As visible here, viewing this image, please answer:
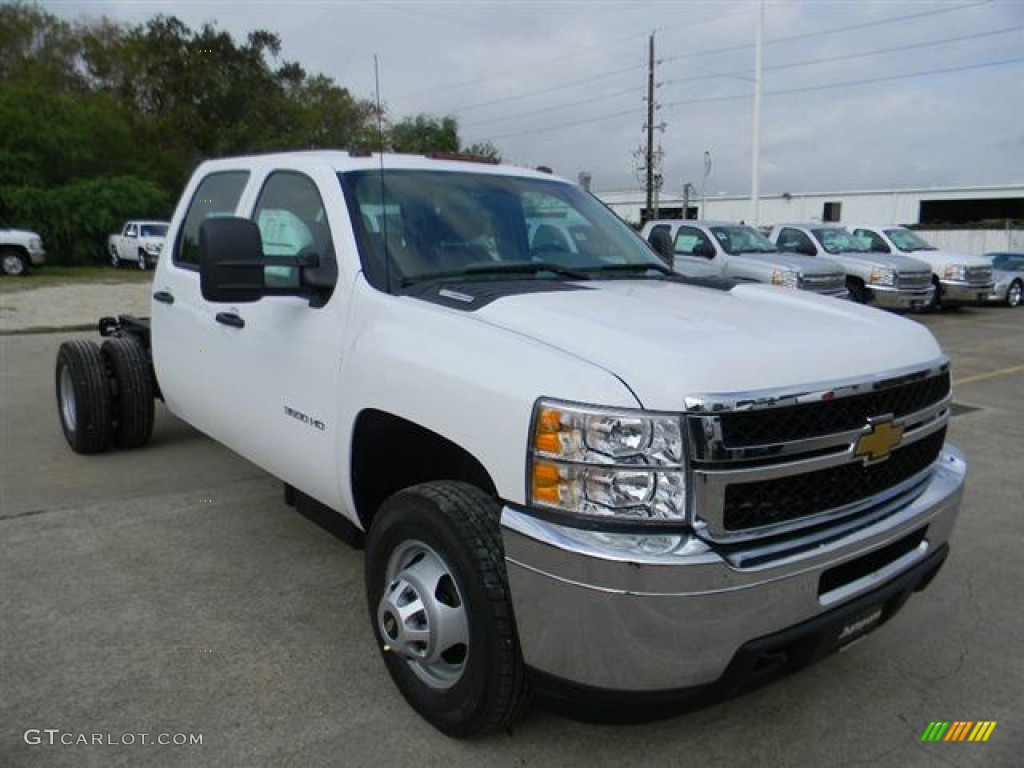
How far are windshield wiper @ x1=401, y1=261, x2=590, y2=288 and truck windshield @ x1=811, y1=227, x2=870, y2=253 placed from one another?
15121 mm

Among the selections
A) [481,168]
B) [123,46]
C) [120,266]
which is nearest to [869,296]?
[481,168]

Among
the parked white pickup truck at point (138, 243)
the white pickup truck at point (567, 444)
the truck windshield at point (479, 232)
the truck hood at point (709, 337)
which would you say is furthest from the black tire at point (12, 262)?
the truck hood at point (709, 337)

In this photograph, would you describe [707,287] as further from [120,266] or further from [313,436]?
[120,266]

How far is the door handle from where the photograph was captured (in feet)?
12.7

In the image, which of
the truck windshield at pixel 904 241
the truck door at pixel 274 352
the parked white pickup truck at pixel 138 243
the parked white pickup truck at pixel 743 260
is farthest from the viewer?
the parked white pickup truck at pixel 138 243

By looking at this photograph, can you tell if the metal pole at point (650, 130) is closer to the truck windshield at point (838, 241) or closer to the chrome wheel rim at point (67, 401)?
the truck windshield at point (838, 241)

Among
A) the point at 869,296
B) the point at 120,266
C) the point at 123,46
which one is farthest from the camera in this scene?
the point at 123,46

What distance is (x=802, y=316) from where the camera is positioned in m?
2.85

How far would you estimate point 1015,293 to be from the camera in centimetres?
2019

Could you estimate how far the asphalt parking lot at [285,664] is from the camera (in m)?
2.69

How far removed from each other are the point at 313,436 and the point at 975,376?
9.30 meters

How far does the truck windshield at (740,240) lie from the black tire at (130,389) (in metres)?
11.0

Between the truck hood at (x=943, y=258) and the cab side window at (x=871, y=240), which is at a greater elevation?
the cab side window at (x=871, y=240)

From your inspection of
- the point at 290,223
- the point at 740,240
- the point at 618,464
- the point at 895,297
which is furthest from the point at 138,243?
the point at 618,464
